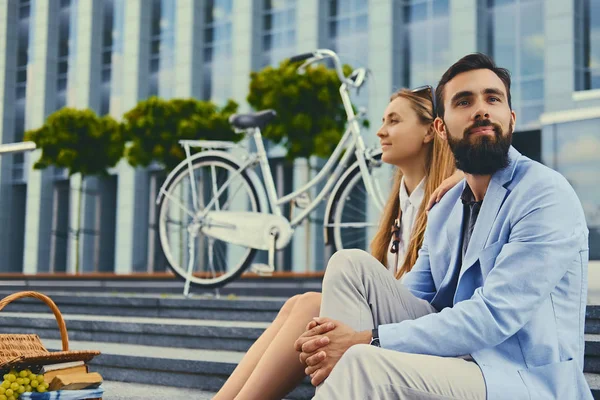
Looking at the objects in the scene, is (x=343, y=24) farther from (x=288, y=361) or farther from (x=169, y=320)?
(x=288, y=361)

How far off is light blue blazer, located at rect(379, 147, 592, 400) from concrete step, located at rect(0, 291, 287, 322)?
281 cm

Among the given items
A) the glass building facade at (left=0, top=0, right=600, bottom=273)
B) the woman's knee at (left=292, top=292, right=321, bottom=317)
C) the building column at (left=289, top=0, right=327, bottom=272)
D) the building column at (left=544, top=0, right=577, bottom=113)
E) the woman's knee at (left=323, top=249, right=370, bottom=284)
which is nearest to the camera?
the woman's knee at (left=323, top=249, right=370, bottom=284)

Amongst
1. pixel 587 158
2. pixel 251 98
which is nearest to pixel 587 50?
pixel 251 98

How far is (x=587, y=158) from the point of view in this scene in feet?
26.4

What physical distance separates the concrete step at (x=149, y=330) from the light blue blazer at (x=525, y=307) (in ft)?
7.88

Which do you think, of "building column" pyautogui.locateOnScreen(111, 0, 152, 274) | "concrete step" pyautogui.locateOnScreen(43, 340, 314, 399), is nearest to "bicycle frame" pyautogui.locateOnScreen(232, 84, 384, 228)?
"concrete step" pyautogui.locateOnScreen(43, 340, 314, 399)

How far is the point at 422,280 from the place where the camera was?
261 cm

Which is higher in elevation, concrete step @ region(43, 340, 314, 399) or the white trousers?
the white trousers

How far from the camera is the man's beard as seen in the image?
2.14m

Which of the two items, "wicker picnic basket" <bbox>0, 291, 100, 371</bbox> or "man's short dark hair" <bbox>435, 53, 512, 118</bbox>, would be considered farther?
"wicker picnic basket" <bbox>0, 291, 100, 371</bbox>

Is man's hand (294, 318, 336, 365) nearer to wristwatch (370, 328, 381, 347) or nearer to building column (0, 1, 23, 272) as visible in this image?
wristwatch (370, 328, 381, 347)

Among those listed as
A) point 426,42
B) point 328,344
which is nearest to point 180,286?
point 328,344

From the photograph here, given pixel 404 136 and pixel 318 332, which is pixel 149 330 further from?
pixel 318 332

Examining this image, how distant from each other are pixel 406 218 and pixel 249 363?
1.03m
